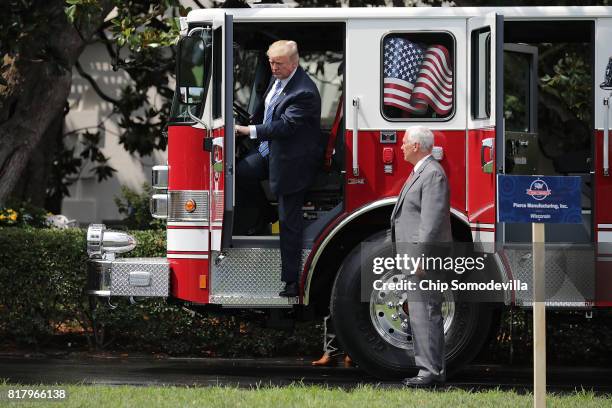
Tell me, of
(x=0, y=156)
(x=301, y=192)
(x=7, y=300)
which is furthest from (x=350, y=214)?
(x=0, y=156)

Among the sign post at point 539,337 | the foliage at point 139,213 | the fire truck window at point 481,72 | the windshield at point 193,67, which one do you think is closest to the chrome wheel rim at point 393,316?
the fire truck window at point 481,72

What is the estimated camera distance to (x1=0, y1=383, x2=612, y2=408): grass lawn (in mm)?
7832

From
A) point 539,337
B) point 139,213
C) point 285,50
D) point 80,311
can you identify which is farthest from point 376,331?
point 139,213

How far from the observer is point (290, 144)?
9469 mm

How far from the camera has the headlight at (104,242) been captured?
9844mm

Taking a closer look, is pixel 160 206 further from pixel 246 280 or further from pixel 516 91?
pixel 516 91

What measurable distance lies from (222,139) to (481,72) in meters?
2.00

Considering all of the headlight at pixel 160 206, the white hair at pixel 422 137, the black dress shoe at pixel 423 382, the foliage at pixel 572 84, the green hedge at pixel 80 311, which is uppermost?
the foliage at pixel 572 84

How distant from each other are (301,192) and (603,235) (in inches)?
89.1

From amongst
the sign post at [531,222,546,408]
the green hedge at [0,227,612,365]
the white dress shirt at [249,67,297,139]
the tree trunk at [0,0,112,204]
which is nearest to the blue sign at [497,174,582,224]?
the sign post at [531,222,546,408]

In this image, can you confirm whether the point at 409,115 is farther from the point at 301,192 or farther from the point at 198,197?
the point at 198,197

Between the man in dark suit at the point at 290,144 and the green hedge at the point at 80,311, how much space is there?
6.54 feet

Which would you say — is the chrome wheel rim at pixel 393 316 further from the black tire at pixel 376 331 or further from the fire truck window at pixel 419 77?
the fire truck window at pixel 419 77

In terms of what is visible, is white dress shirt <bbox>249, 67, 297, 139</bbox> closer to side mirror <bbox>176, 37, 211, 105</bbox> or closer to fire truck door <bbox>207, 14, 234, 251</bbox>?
fire truck door <bbox>207, 14, 234, 251</bbox>
